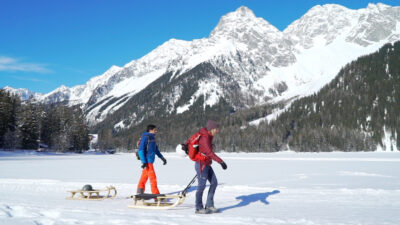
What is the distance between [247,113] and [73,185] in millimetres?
165899

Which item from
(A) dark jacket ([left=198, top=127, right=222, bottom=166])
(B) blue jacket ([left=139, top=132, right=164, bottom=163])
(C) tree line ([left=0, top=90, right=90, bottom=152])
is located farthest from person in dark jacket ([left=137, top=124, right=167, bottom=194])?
(C) tree line ([left=0, top=90, right=90, bottom=152])

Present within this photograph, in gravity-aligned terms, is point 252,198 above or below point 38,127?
below

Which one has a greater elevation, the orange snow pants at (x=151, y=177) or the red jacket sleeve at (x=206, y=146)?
the red jacket sleeve at (x=206, y=146)

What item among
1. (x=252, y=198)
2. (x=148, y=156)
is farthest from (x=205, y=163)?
(x=252, y=198)

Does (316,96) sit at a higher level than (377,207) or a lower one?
higher

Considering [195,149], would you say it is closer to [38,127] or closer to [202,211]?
[202,211]

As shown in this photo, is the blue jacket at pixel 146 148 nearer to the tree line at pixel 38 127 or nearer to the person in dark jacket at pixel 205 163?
the person in dark jacket at pixel 205 163

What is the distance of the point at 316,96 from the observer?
6142 inches

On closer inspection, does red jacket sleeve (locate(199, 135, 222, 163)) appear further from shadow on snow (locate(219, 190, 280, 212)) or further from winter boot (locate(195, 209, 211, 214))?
shadow on snow (locate(219, 190, 280, 212))

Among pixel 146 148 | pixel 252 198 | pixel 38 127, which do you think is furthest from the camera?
pixel 38 127

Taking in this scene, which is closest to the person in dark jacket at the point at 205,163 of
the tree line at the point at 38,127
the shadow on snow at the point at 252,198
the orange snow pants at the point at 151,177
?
the shadow on snow at the point at 252,198

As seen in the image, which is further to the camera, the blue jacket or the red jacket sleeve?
the blue jacket

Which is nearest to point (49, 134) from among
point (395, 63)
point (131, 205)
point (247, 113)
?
point (131, 205)

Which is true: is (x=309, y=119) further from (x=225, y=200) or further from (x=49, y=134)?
(x=225, y=200)
